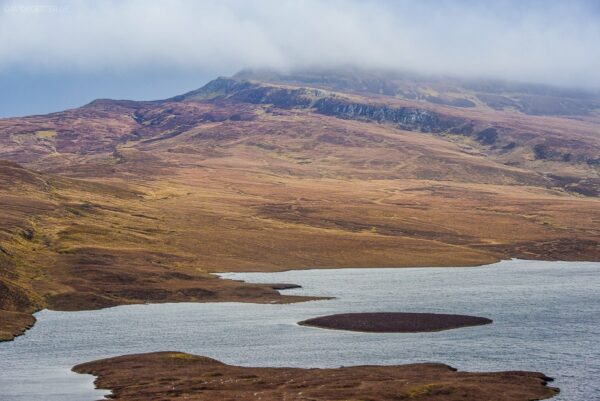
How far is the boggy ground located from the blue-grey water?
10.5 ft

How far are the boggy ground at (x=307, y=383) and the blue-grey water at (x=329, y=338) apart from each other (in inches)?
126

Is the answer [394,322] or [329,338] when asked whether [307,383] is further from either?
[394,322]

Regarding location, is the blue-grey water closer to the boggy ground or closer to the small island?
the small island

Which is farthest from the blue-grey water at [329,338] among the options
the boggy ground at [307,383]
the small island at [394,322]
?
the boggy ground at [307,383]

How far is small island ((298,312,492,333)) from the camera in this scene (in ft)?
401

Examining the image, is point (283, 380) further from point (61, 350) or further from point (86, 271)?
point (86, 271)

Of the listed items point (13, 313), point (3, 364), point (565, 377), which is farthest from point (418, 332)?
point (13, 313)

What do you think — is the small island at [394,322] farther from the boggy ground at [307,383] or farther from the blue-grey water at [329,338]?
Result: the boggy ground at [307,383]

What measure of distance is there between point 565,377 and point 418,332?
3584 centimetres

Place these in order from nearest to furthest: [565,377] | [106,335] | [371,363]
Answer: [565,377]
[371,363]
[106,335]

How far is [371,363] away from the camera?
319 ft

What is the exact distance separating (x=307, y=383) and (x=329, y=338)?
32622mm

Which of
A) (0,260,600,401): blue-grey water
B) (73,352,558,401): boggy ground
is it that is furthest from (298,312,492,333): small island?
(73,352,558,401): boggy ground

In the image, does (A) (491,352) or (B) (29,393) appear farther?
(A) (491,352)
